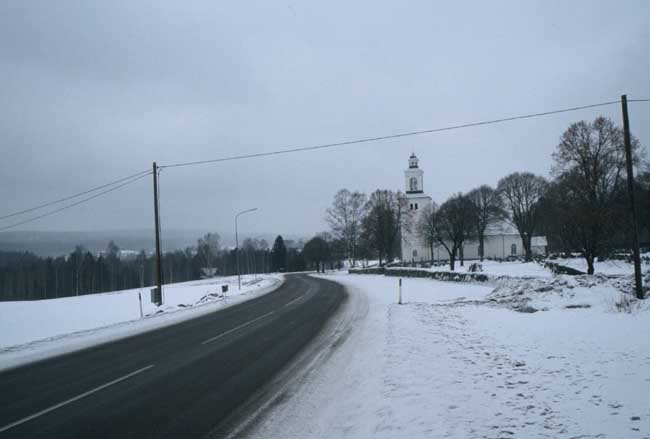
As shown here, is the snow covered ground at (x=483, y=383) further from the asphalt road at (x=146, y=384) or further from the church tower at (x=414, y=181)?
the church tower at (x=414, y=181)

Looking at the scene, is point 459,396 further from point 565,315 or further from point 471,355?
point 565,315

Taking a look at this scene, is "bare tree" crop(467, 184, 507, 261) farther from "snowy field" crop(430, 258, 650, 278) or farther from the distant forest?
the distant forest

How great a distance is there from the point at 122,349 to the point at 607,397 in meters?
11.7

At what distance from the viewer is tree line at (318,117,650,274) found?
30.8 m

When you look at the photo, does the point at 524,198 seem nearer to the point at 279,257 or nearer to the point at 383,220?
the point at 383,220

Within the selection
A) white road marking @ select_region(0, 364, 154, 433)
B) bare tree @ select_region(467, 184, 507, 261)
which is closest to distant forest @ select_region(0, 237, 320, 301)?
bare tree @ select_region(467, 184, 507, 261)

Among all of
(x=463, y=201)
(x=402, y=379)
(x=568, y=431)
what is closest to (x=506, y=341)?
(x=402, y=379)

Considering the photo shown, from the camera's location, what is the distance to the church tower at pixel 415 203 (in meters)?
A: 87.1

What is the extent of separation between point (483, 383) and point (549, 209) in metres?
49.8

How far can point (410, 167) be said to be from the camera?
9425 centimetres

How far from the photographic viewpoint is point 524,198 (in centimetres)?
7100

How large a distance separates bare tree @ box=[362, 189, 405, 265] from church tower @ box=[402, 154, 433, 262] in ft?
56.1

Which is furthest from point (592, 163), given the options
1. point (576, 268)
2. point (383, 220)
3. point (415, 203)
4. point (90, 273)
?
point (90, 273)

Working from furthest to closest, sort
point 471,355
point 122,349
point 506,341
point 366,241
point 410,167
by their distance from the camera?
point 410,167 → point 366,241 → point 122,349 → point 506,341 → point 471,355
